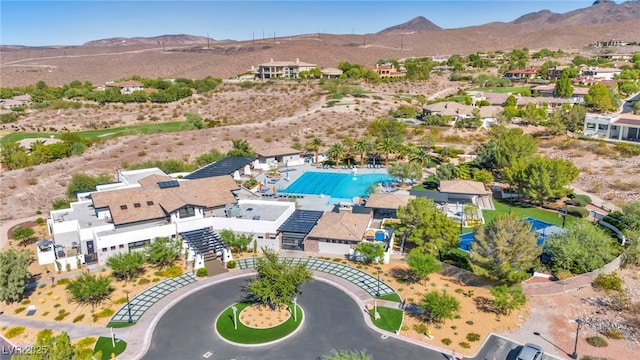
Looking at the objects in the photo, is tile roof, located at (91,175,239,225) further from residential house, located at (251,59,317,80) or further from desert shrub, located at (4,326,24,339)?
residential house, located at (251,59,317,80)

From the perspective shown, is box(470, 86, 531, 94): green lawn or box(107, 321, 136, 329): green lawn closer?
box(107, 321, 136, 329): green lawn

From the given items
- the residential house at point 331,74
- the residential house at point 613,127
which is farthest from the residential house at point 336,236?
the residential house at point 331,74

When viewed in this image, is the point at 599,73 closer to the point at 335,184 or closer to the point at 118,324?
the point at 335,184

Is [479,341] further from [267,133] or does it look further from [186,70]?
[186,70]

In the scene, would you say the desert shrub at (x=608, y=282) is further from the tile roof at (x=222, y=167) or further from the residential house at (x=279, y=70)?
the residential house at (x=279, y=70)

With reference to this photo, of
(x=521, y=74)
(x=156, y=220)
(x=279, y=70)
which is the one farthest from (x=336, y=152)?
(x=521, y=74)

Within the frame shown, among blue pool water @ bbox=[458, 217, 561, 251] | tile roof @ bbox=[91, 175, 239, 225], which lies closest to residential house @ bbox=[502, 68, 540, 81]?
blue pool water @ bbox=[458, 217, 561, 251]
